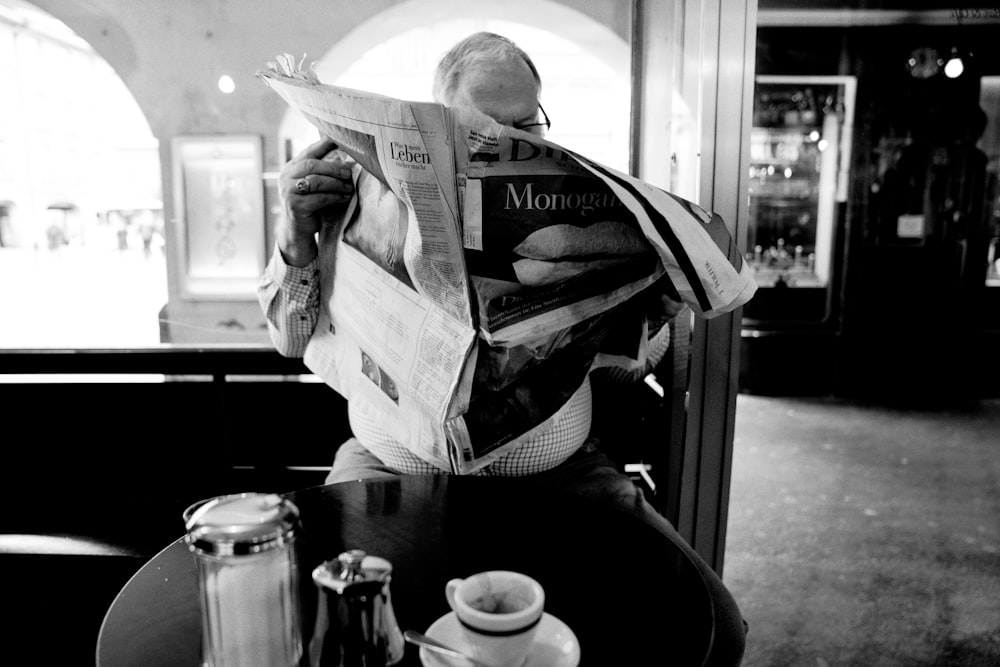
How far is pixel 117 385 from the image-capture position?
185 centimetres

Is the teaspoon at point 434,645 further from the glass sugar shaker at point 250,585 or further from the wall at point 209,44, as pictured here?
the wall at point 209,44

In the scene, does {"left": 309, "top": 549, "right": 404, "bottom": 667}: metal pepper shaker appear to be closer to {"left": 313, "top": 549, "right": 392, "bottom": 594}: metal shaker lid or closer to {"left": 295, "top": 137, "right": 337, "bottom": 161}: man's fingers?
{"left": 313, "top": 549, "right": 392, "bottom": 594}: metal shaker lid

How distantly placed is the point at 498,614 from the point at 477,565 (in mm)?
226

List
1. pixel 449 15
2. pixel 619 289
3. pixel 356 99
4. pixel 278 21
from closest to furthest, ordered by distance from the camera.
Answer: pixel 356 99, pixel 619 289, pixel 278 21, pixel 449 15

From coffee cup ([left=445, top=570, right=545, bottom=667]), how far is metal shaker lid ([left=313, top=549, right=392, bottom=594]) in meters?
0.06

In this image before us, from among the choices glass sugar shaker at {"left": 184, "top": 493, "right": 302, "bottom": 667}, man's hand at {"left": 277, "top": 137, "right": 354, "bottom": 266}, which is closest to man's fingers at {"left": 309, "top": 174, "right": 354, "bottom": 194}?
man's hand at {"left": 277, "top": 137, "right": 354, "bottom": 266}

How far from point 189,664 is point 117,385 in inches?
57.7

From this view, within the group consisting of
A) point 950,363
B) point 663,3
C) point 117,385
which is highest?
point 663,3

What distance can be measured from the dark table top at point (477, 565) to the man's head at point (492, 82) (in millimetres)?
584

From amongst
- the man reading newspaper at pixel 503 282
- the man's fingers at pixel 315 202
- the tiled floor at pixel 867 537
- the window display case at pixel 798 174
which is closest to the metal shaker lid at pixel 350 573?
the man reading newspaper at pixel 503 282

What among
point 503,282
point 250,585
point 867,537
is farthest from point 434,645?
point 867,537

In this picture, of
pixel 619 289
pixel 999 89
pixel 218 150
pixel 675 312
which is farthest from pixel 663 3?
pixel 999 89

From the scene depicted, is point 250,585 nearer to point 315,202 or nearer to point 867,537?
point 315,202

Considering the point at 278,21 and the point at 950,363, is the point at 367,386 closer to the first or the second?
the point at 278,21
